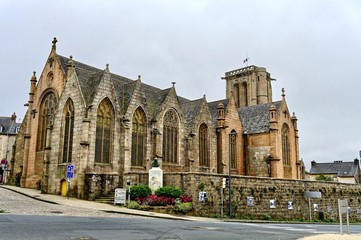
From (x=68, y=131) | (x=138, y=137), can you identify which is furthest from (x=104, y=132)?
(x=138, y=137)

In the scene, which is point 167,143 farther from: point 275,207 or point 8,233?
point 8,233

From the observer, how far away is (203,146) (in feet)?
129

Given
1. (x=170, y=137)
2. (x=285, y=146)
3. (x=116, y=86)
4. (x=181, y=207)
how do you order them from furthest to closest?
1. (x=285, y=146)
2. (x=170, y=137)
3. (x=116, y=86)
4. (x=181, y=207)

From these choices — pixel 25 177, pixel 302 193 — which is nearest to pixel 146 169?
pixel 25 177

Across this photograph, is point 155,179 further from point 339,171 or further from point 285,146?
point 339,171

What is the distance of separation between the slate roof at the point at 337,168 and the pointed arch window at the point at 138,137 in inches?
2483

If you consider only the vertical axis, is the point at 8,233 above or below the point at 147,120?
below

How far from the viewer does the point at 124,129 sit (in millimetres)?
30469

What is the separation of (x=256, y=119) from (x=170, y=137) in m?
14.8

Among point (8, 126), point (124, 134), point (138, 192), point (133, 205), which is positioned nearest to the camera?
point (133, 205)

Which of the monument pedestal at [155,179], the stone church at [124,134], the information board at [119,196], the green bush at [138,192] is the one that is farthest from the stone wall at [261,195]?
the information board at [119,196]

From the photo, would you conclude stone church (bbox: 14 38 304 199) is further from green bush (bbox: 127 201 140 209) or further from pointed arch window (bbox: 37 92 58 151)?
green bush (bbox: 127 201 140 209)

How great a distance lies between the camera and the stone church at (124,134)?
28.7 m

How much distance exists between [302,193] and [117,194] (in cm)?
1819
